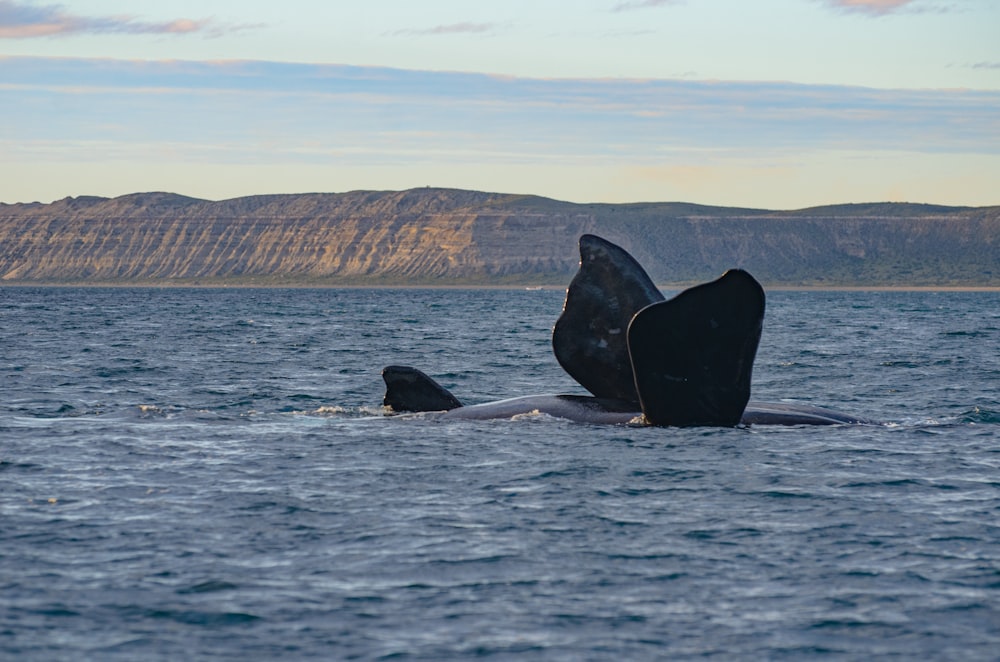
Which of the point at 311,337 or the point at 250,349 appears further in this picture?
the point at 311,337

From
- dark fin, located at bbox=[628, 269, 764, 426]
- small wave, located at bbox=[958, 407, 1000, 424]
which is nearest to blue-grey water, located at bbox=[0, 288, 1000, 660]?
small wave, located at bbox=[958, 407, 1000, 424]

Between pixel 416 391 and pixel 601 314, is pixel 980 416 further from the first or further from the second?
pixel 416 391

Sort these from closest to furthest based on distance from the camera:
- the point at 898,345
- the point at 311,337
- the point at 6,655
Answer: the point at 6,655, the point at 898,345, the point at 311,337

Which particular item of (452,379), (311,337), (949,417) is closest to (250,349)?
(311,337)

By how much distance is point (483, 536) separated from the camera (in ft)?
42.2

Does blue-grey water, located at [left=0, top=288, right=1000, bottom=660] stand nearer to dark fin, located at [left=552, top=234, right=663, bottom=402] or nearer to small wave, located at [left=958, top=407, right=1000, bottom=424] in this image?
small wave, located at [left=958, top=407, right=1000, bottom=424]

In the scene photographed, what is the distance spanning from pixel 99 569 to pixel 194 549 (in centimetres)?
94

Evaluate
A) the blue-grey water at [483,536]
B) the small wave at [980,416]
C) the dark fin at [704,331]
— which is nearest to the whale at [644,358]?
the dark fin at [704,331]

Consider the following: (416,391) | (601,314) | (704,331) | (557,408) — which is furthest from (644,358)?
(416,391)

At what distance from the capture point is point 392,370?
2067 cm

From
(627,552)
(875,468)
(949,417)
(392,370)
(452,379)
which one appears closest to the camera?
(627,552)

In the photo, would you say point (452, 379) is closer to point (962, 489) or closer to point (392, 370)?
point (392, 370)

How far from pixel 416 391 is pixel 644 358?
5.05 meters

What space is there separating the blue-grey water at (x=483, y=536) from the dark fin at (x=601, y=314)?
86 centimetres
